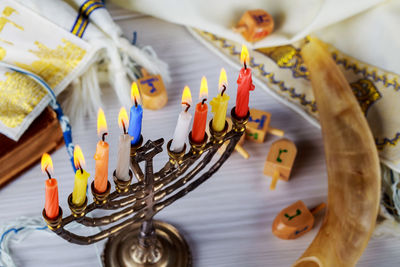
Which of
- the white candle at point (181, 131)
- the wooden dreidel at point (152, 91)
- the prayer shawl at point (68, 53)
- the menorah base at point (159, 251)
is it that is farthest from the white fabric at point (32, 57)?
the white candle at point (181, 131)

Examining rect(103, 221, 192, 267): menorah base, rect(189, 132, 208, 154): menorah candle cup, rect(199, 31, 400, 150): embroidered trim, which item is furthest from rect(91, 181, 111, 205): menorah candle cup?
rect(199, 31, 400, 150): embroidered trim

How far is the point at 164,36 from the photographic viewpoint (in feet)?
3.35

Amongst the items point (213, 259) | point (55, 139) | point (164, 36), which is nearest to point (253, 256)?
point (213, 259)

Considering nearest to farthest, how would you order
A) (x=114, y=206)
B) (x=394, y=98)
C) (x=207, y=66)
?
(x=114, y=206) < (x=394, y=98) < (x=207, y=66)

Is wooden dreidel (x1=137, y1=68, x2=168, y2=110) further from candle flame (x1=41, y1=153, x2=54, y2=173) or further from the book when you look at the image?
candle flame (x1=41, y1=153, x2=54, y2=173)

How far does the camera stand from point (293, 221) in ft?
2.43

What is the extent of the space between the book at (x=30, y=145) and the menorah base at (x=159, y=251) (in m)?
0.20

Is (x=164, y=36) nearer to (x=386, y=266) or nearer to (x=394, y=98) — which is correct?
(x=394, y=98)

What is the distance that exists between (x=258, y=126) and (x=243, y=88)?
1.03ft

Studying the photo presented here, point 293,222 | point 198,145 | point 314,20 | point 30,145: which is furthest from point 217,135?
point 314,20

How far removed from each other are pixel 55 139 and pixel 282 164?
38cm

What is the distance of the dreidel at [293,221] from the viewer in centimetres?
74

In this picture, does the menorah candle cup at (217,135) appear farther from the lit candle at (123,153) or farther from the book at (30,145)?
the book at (30,145)

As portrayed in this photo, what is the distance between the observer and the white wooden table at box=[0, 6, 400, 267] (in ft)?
2.43
